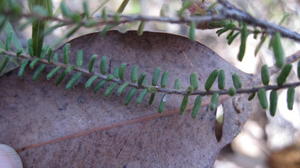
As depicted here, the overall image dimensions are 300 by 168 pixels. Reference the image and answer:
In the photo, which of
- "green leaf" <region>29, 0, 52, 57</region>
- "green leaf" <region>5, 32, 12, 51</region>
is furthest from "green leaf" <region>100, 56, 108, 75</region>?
"green leaf" <region>5, 32, 12, 51</region>

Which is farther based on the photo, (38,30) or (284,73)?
(38,30)

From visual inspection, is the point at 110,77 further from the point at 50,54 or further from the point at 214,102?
the point at 214,102

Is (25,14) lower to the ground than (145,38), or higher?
higher

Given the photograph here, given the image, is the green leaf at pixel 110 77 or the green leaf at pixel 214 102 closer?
the green leaf at pixel 214 102

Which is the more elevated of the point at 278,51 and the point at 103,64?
the point at 278,51

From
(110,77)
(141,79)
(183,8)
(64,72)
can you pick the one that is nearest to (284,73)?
(183,8)

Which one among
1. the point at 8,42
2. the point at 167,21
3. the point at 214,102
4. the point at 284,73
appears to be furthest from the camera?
the point at 8,42

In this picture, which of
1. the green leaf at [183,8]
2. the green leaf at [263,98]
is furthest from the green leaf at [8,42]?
the green leaf at [263,98]

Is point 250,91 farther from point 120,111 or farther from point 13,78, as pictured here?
point 13,78

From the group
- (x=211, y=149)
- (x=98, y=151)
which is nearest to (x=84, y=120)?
(x=98, y=151)

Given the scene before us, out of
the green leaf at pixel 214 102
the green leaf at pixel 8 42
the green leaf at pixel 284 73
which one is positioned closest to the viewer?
the green leaf at pixel 284 73

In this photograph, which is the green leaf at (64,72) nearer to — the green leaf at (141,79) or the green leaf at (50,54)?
the green leaf at (50,54)
